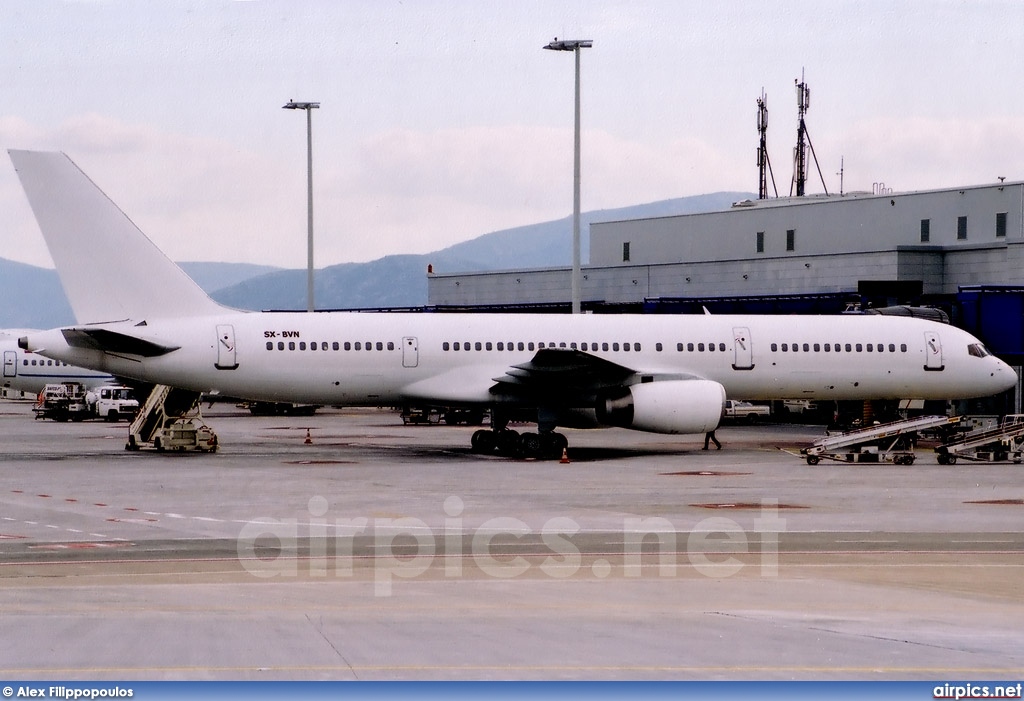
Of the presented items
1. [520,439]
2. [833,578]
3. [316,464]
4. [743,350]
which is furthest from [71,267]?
[833,578]

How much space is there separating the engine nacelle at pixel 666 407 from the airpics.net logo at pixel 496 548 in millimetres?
12848

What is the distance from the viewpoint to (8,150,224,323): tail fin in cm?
3753

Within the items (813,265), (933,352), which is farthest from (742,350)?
(813,265)

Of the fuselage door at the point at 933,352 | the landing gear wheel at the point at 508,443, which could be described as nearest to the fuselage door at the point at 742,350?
the fuselage door at the point at 933,352

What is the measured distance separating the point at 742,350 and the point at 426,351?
9.36m

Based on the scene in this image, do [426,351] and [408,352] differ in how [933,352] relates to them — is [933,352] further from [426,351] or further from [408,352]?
[408,352]

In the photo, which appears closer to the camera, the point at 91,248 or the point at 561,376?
the point at 91,248

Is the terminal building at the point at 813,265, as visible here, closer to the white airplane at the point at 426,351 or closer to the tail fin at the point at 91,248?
the white airplane at the point at 426,351

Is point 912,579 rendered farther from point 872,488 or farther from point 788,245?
point 788,245

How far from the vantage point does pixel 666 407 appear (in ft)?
123

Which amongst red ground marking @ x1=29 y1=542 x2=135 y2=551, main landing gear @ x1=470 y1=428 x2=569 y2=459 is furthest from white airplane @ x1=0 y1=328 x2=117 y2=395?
red ground marking @ x1=29 y1=542 x2=135 y2=551

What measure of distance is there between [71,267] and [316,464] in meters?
8.67

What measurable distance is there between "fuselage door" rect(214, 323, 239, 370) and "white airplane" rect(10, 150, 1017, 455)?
0.09ft

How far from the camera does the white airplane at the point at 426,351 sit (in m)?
37.5
